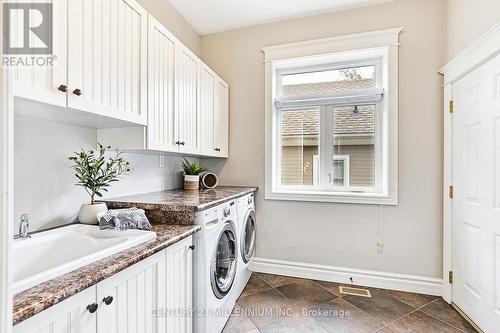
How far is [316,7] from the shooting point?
103 inches

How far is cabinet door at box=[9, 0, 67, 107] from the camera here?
3.06ft

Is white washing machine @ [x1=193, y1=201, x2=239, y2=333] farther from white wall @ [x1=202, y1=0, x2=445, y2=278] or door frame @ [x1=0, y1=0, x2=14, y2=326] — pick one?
door frame @ [x1=0, y1=0, x2=14, y2=326]

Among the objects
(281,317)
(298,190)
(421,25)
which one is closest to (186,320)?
(281,317)

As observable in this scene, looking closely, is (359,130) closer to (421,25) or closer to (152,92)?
(421,25)

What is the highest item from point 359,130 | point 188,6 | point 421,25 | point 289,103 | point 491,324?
point 188,6

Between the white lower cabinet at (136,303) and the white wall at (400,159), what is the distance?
1571mm

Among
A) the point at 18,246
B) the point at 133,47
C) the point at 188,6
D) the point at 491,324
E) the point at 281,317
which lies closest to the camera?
the point at 18,246

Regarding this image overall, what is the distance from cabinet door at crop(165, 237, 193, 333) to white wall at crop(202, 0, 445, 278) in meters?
1.50

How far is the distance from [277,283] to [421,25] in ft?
9.52

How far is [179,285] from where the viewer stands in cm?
137

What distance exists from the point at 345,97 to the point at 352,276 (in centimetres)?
187

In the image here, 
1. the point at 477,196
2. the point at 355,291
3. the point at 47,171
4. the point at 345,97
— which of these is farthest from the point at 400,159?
the point at 47,171

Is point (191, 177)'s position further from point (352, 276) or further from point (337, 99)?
point (352, 276)

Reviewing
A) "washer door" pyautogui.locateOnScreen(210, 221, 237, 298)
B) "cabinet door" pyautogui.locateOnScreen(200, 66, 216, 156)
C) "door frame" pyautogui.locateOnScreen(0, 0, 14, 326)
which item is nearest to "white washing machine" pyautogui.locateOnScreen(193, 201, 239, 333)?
"washer door" pyautogui.locateOnScreen(210, 221, 237, 298)
